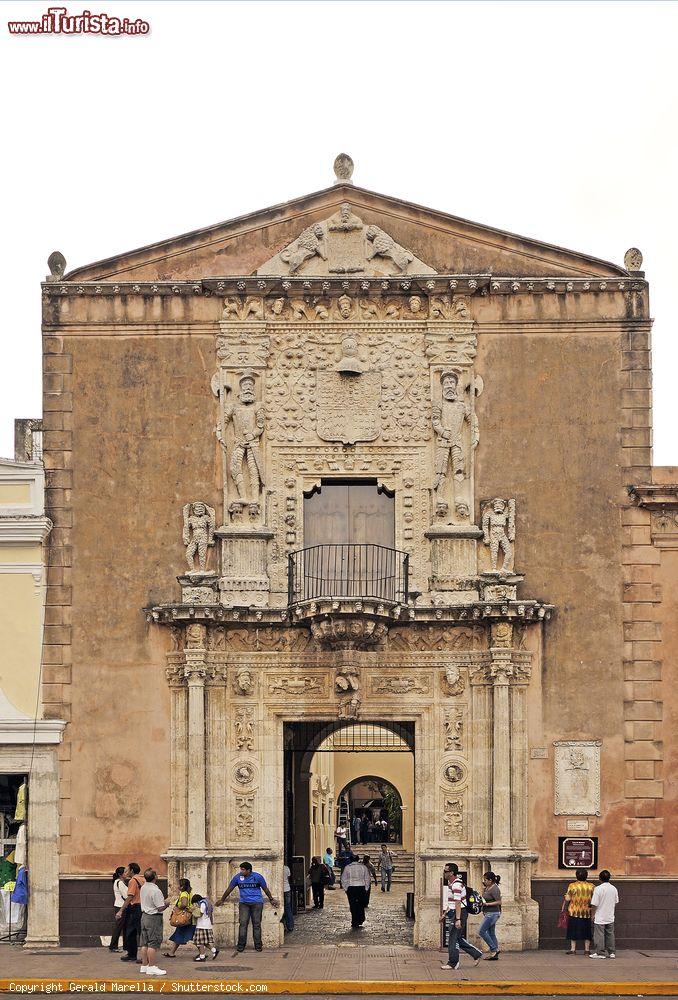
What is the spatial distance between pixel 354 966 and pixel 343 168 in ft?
41.5

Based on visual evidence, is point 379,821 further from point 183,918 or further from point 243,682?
point 183,918

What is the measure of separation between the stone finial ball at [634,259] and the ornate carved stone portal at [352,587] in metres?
2.55

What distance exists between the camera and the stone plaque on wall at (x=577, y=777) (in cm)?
2614

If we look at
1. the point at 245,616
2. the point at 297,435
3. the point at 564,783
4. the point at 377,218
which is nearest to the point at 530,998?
the point at 564,783

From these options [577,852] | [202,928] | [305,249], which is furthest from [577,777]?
[305,249]

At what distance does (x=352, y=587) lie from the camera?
26969mm

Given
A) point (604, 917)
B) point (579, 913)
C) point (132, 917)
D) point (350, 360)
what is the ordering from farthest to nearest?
point (350, 360)
point (579, 913)
point (604, 917)
point (132, 917)

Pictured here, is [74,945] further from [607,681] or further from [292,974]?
[607,681]

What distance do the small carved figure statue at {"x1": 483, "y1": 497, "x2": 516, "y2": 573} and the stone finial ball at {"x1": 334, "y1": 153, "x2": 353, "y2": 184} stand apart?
590 centimetres

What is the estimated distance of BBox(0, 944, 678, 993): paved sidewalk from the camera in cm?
2261

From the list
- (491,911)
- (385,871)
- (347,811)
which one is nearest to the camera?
(491,911)

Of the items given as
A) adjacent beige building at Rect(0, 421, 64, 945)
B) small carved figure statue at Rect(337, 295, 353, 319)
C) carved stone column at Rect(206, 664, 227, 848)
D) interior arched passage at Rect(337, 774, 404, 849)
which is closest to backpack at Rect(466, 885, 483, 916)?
carved stone column at Rect(206, 664, 227, 848)

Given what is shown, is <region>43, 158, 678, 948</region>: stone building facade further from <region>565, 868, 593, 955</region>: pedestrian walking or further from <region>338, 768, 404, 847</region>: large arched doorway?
<region>338, 768, 404, 847</region>: large arched doorway

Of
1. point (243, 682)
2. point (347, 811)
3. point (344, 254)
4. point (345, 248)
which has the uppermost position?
point (345, 248)
